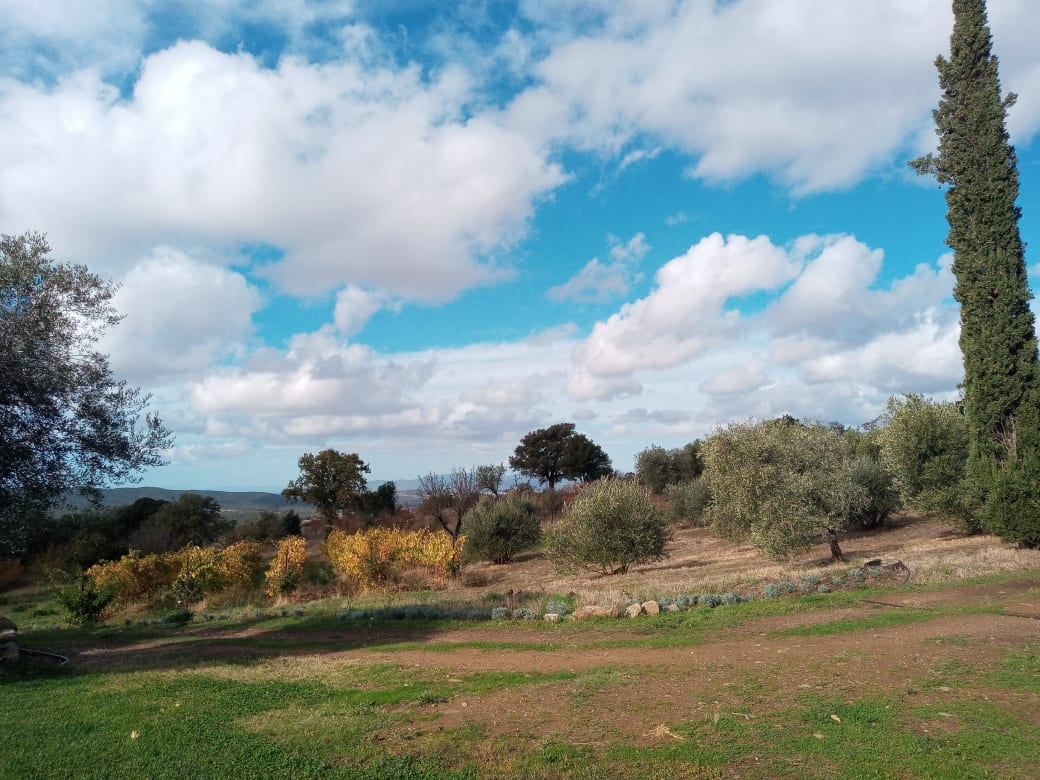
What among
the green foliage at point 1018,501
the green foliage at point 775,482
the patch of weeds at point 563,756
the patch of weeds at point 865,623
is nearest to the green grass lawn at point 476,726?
the patch of weeds at point 563,756

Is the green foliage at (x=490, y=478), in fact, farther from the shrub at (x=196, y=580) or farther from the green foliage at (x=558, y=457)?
the shrub at (x=196, y=580)

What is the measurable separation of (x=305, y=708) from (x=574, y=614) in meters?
7.69

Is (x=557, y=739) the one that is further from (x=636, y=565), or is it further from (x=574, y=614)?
(x=636, y=565)

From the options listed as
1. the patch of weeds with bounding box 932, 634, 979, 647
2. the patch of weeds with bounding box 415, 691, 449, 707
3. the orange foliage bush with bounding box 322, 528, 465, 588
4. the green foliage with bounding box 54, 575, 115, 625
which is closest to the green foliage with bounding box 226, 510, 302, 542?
Answer: the orange foliage bush with bounding box 322, 528, 465, 588

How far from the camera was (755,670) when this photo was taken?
901 centimetres

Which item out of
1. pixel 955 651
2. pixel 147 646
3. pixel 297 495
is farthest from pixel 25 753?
pixel 297 495

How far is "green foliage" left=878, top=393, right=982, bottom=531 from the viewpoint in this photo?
23.6 m

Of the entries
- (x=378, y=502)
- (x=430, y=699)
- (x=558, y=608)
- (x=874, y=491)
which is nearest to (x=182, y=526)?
(x=378, y=502)

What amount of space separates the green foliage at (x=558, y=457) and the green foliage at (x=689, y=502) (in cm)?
2399

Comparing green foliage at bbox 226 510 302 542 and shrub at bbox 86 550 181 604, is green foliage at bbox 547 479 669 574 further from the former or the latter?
green foliage at bbox 226 510 302 542

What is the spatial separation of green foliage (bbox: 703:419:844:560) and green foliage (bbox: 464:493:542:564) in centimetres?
1375

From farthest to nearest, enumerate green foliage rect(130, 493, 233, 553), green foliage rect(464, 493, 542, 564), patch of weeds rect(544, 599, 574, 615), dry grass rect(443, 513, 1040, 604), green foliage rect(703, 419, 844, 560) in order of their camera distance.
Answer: green foliage rect(130, 493, 233, 553) → green foliage rect(464, 493, 542, 564) → green foliage rect(703, 419, 844, 560) → dry grass rect(443, 513, 1040, 604) → patch of weeds rect(544, 599, 574, 615)

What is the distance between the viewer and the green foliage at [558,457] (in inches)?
2734

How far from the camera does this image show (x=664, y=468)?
59656 mm
